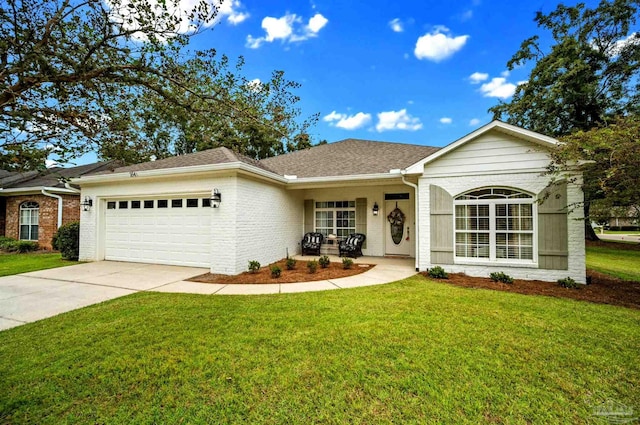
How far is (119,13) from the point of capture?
2814mm

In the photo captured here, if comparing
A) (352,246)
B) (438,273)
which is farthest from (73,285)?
(438,273)

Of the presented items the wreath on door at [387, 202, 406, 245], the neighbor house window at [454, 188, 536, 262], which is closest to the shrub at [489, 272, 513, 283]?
the neighbor house window at [454, 188, 536, 262]

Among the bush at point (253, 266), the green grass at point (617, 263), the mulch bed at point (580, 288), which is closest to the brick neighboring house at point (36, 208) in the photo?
the bush at point (253, 266)

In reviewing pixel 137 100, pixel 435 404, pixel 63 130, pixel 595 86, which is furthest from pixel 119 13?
pixel 595 86

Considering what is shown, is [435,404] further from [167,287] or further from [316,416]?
[167,287]

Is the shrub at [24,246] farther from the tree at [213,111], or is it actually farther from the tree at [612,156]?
the tree at [612,156]

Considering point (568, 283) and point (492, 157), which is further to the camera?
point (492, 157)

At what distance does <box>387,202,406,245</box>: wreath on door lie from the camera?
10031mm

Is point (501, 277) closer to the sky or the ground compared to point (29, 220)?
closer to the ground

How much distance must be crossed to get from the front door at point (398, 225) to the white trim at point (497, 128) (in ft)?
9.08

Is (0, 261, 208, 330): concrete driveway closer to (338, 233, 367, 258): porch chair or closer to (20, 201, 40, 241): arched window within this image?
(338, 233, 367, 258): porch chair

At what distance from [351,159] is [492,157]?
16.7 feet

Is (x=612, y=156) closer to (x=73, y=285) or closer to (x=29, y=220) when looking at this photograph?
(x=73, y=285)

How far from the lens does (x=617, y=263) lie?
10266mm
